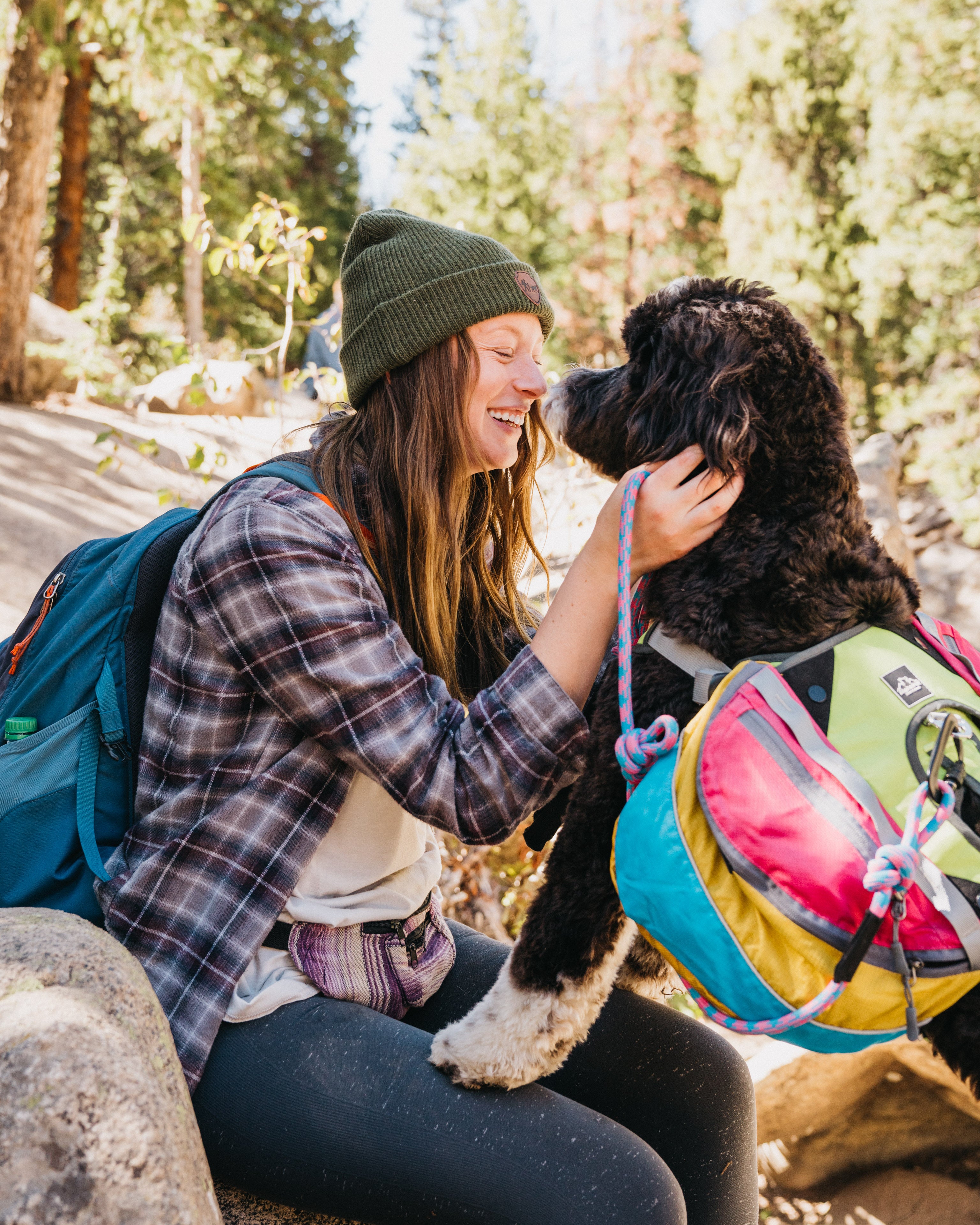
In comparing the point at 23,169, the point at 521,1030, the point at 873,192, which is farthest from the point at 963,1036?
Result: the point at 873,192

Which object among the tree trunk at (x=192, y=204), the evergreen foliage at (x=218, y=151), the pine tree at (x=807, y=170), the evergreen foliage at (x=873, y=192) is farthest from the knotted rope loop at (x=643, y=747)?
the pine tree at (x=807, y=170)

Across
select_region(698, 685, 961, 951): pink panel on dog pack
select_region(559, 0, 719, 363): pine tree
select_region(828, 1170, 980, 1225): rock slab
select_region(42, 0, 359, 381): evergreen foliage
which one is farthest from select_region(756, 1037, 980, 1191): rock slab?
select_region(559, 0, 719, 363): pine tree

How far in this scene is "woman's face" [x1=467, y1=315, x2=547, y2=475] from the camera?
6.39ft

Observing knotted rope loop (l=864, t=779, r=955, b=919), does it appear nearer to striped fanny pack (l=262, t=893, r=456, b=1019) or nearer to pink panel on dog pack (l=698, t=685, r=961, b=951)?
pink panel on dog pack (l=698, t=685, r=961, b=951)

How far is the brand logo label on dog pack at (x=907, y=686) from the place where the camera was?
133 centimetres

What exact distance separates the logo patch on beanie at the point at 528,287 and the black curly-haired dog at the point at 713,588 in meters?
0.33

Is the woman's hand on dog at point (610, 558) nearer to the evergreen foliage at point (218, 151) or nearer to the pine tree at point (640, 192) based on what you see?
the evergreen foliage at point (218, 151)

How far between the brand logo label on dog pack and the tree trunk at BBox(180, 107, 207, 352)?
1245cm

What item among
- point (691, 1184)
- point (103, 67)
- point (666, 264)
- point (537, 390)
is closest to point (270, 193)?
point (103, 67)

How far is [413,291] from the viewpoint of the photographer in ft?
6.14

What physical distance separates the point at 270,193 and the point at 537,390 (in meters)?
16.9

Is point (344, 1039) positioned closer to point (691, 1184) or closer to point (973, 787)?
point (691, 1184)

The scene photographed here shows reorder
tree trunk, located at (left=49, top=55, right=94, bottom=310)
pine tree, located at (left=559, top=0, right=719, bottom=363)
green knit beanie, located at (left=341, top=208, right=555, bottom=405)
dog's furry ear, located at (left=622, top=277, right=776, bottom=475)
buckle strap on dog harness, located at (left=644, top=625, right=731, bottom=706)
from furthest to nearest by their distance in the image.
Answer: pine tree, located at (left=559, top=0, right=719, bottom=363) < tree trunk, located at (left=49, top=55, right=94, bottom=310) < green knit beanie, located at (left=341, top=208, right=555, bottom=405) < dog's furry ear, located at (left=622, top=277, right=776, bottom=475) < buckle strap on dog harness, located at (left=644, top=625, right=731, bottom=706)

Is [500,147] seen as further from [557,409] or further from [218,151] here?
[557,409]
